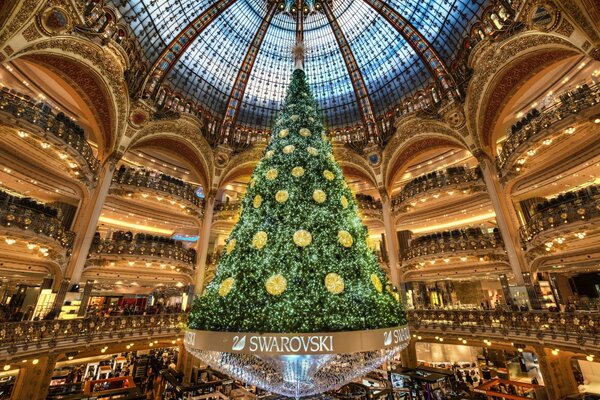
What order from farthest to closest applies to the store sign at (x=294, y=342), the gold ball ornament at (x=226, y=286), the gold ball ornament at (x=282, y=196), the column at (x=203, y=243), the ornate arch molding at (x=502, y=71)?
the column at (x=203, y=243)
the ornate arch molding at (x=502, y=71)
the gold ball ornament at (x=282, y=196)
the gold ball ornament at (x=226, y=286)
the store sign at (x=294, y=342)

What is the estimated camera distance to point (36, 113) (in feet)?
39.7

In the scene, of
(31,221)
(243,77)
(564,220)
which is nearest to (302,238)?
(31,221)

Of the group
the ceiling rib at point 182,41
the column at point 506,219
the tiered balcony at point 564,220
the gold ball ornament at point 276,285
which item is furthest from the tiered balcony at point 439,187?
the ceiling rib at point 182,41

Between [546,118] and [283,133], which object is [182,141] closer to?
[283,133]

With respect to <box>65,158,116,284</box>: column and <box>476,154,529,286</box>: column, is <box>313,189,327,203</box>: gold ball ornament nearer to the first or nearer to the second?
<box>476,154,529,286</box>: column

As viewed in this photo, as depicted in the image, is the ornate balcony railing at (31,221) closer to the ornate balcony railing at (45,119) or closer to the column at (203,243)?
the ornate balcony railing at (45,119)

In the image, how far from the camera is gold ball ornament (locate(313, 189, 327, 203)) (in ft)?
17.3

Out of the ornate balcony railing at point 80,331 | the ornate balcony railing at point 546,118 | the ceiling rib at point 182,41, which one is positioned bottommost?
the ornate balcony railing at point 80,331

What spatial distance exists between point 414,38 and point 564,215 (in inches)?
559

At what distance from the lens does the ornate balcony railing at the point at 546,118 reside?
1155 cm

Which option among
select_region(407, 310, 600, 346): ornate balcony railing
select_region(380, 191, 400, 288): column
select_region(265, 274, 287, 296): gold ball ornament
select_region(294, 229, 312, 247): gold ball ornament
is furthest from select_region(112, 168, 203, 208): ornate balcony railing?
select_region(265, 274, 287, 296): gold ball ornament

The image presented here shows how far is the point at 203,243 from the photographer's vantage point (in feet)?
68.8

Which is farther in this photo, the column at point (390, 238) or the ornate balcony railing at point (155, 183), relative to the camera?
the column at point (390, 238)

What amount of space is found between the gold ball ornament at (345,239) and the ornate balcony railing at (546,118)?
1299 cm
